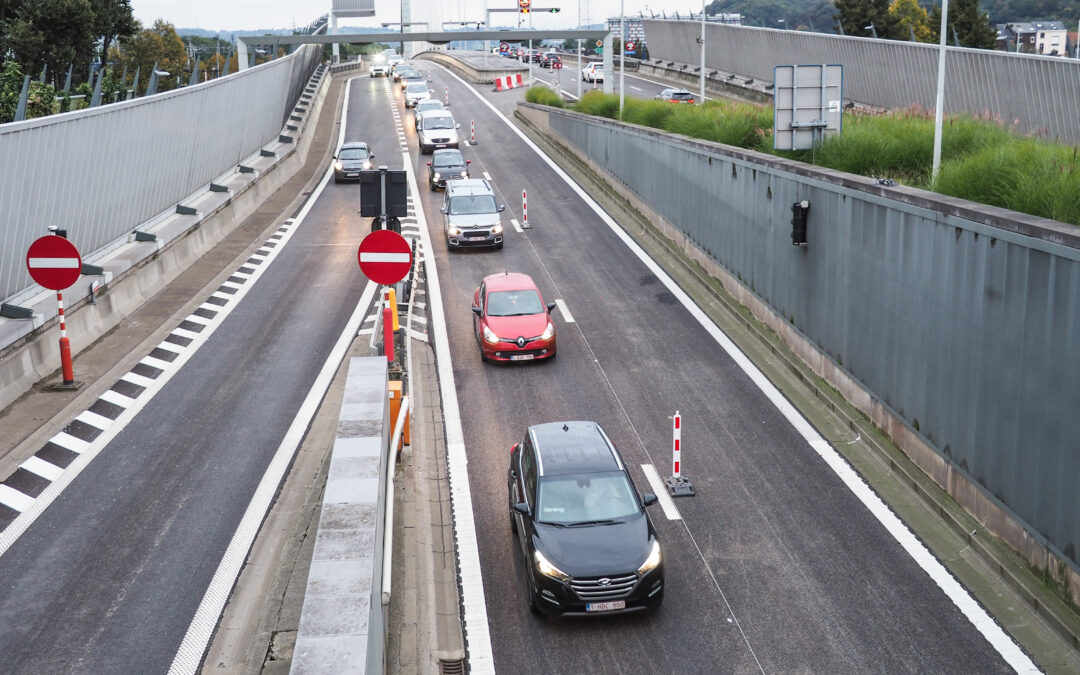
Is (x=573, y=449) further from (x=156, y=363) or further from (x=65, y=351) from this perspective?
(x=156, y=363)

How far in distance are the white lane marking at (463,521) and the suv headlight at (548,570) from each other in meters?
0.92

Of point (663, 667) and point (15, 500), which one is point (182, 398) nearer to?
point (15, 500)

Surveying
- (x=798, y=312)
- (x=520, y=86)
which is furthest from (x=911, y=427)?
(x=520, y=86)

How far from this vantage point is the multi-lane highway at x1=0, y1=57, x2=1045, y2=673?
432 inches

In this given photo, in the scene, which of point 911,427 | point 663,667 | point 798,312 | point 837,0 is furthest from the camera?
point 837,0

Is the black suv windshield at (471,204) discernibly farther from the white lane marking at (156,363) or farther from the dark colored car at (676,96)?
the dark colored car at (676,96)

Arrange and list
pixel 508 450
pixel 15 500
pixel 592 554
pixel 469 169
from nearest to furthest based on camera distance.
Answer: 1. pixel 592 554
2. pixel 15 500
3. pixel 508 450
4. pixel 469 169

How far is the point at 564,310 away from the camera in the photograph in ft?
80.3

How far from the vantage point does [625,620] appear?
11750 millimetres

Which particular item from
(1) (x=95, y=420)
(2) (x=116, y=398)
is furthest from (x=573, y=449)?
(2) (x=116, y=398)

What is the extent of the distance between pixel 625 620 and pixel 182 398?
32.2 feet

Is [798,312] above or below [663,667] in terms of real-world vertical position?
above

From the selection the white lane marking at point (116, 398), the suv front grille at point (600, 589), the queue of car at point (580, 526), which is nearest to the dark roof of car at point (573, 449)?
the queue of car at point (580, 526)

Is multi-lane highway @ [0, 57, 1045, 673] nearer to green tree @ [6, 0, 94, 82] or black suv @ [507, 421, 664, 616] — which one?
black suv @ [507, 421, 664, 616]
